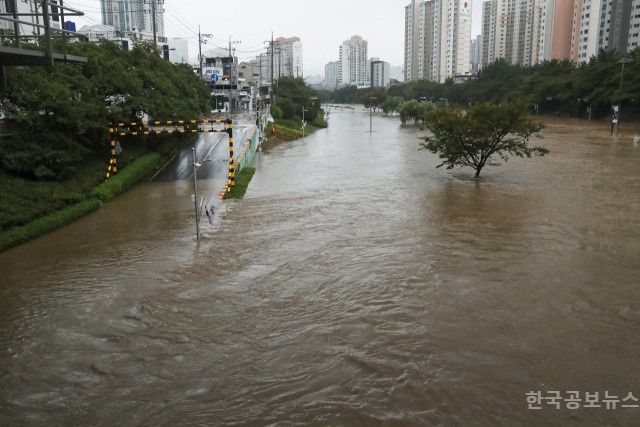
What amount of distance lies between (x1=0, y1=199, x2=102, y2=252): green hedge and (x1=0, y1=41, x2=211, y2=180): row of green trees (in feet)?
6.06

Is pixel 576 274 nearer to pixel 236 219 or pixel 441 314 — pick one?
pixel 441 314

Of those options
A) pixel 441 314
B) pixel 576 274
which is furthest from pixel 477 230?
pixel 441 314

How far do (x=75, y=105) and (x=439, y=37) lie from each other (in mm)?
102590

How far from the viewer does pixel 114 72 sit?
2161 centimetres

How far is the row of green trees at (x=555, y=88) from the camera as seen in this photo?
152 ft

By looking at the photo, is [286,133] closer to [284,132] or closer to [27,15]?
[284,132]

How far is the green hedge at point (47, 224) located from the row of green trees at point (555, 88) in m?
15.4

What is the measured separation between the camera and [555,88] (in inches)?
2253

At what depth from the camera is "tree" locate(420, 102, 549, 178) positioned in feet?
65.0

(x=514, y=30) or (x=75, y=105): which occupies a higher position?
(x=514, y=30)

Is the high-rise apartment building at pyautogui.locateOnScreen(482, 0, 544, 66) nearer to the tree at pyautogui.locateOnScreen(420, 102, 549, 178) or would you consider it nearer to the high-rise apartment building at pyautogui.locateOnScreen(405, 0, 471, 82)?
the high-rise apartment building at pyautogui.locateOnScreen(405, 0, 471, 82)

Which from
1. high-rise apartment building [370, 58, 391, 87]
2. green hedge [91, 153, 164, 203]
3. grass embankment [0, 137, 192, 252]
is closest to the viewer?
grass embankment [0, 137, 192, 252]

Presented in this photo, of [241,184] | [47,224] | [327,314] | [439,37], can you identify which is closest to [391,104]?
[439,37]

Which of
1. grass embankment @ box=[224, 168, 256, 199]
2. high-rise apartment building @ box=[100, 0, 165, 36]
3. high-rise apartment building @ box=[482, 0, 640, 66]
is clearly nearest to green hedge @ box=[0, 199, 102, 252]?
grass embankment @ box=[224, 168, 256, 199]
